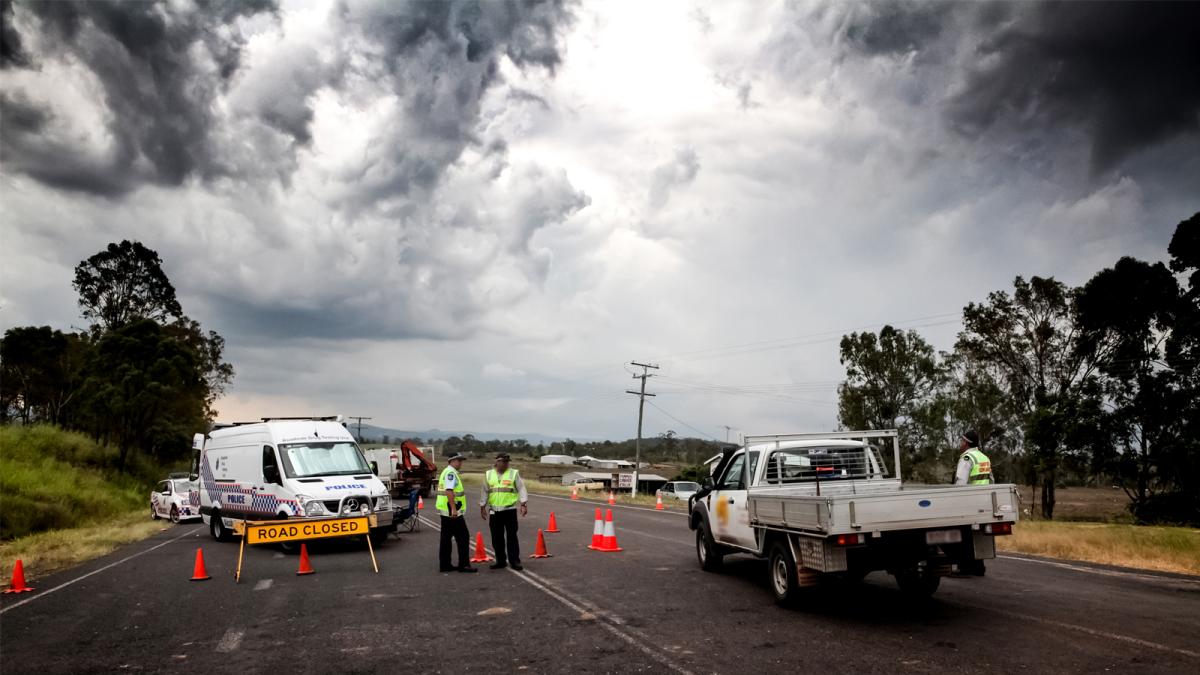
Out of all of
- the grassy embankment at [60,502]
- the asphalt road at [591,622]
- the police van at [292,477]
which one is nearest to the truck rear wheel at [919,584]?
the asphalt road at [591,622]

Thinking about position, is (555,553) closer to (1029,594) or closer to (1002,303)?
(1029,594)

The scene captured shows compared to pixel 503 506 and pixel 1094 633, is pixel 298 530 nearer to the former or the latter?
pixel 503 506

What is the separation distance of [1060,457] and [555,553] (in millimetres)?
29287

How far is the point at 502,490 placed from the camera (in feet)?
41.1

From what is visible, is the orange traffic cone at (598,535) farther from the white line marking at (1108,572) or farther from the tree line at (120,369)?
the tree line at (120,369)

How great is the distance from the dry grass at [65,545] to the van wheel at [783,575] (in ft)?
37.0

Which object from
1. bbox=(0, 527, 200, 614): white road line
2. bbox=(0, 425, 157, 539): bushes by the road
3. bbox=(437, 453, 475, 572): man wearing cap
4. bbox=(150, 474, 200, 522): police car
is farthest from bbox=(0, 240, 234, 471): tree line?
bbox=(437, 453, 475, 572): man wearing cap

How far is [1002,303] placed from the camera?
140ft

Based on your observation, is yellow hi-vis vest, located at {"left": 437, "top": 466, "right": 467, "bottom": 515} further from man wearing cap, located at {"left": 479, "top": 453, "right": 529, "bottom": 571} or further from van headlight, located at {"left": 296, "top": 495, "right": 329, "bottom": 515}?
van headlight, located at {"left": 296, "top": 495, "right": 329, "bottom": 515}

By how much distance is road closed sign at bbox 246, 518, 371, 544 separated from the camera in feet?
41.5

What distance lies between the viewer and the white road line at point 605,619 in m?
6.61

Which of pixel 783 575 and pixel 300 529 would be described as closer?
pixel 783 575

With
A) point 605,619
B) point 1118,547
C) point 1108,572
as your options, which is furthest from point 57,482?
point 1118,547

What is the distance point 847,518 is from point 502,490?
242 inches
